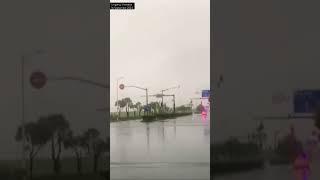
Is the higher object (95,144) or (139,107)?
(139,107)

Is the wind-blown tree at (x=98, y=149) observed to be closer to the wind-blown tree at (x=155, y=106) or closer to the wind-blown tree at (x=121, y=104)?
the wind-blown tree at (x=121, y=104)

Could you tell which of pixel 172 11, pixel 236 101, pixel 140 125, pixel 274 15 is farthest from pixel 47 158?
pixel 140 125

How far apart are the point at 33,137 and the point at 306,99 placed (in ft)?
8.79

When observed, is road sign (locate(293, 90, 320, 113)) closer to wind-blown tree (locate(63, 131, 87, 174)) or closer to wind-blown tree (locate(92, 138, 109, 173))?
→ wind-blown tree (locate(92, 138, 109, 173))

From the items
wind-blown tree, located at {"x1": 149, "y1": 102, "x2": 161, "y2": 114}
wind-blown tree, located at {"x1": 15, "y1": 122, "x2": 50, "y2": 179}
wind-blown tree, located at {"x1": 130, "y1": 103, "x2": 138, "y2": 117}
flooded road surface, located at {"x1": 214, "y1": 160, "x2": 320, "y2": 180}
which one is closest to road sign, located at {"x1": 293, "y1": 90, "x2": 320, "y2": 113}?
flooded road surface, located at {"x1": 214, "y1": 160, "x2": 320, "y2": 180}

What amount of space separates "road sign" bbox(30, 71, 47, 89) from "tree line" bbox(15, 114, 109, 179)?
0.31 metres

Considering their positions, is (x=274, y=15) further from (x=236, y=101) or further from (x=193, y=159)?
(x=193, y=159)

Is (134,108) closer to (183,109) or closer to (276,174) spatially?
(183,109)

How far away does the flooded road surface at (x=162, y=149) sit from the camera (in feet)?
23.1

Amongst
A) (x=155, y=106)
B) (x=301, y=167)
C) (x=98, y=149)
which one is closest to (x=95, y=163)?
(x=98, y=149)

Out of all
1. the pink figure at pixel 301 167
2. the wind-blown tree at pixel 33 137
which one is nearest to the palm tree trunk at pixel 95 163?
the wind-blown tree at pixel 33 137

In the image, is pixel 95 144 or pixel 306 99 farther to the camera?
pixel 306 99

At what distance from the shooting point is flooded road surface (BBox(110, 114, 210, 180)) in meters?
7.05

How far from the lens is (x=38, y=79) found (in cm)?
495
